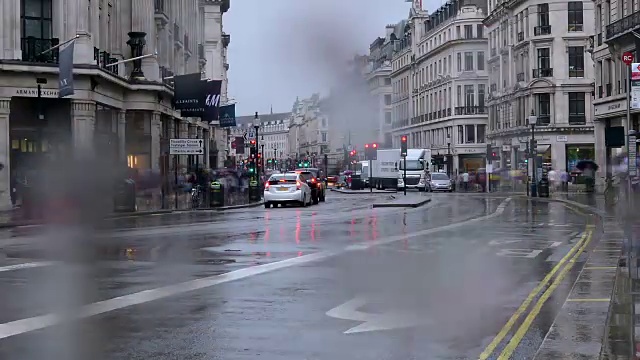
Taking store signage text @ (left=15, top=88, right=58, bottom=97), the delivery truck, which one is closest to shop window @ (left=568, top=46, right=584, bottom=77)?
the delivery truck

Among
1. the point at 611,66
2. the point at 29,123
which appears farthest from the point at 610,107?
the point at 29,123

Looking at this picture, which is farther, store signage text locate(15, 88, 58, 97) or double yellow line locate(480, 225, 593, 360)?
store signage text locate(15, 88, 58, 97)

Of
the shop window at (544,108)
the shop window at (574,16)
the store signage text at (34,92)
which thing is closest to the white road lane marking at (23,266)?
the store signage text at (34,92)

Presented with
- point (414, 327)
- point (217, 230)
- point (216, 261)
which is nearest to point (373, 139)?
point (217, 230)

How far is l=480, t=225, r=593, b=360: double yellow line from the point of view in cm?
812

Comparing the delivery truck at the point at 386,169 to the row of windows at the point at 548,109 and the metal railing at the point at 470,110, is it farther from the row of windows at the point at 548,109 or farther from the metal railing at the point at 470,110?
the metal railing at the point at 470,110

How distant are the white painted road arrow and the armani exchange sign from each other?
130 feet

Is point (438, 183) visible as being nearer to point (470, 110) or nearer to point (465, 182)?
point (465, 182)

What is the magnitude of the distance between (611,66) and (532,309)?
44707 mm

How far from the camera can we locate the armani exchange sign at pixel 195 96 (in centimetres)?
4934

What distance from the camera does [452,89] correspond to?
315ft

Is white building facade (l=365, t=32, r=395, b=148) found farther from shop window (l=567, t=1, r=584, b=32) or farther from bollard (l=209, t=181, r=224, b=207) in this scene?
bollard (l=209, t=181, r=224, b=207)

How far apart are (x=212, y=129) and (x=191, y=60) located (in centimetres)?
1552

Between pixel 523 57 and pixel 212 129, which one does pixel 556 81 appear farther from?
pixel 212 129
